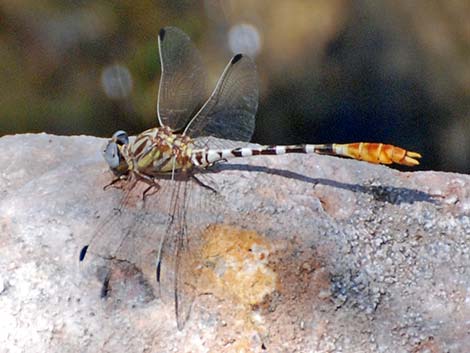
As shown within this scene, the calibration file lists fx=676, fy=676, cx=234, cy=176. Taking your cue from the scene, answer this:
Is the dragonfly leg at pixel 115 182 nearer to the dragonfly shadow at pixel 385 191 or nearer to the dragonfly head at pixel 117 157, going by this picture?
the dragonfly head at pixel 117 157

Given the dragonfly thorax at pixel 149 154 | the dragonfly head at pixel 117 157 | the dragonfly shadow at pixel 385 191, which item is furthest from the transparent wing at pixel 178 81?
the dragonfly shadow at pixel 385 191

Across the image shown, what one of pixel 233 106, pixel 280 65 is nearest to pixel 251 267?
pixel 233 106

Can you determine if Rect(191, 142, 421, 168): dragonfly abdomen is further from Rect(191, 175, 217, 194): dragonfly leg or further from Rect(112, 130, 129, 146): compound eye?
Rect(112, 130, 129, 146): compound eye

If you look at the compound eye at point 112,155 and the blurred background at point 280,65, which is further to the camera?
the blurred background at point 280,65

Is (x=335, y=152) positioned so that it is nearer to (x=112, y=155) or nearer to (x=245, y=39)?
(x=112, y=155)

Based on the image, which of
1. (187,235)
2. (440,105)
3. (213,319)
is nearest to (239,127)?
(187,235)

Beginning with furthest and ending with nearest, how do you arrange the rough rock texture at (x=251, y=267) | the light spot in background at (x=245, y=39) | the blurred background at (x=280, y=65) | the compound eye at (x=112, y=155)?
the light spot in background at (x=245, y=39) → the blurred background at (x=280, y=65) → the compound eye at (x=112, y=155) → the rough rock texture at (x=251, y=267)
